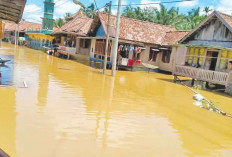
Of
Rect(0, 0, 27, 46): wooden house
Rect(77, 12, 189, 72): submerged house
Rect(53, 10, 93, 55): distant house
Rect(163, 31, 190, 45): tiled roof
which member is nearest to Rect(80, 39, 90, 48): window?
Rect(53, 10, 93, 55): distant house

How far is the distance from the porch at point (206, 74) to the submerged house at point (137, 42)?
219 inches

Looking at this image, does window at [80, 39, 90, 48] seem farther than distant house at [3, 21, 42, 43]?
No

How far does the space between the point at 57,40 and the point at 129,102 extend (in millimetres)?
28636

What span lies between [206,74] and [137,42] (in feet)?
29.7

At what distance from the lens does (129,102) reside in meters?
9.95

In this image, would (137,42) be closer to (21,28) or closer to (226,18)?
(226,18)

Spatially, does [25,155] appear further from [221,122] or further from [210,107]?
[210,107]

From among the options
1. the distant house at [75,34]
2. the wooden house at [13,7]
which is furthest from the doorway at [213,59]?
the wooden house at [13,7]

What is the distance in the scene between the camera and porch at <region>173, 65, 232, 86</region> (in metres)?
14.5

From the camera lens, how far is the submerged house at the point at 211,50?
1521 centimetres

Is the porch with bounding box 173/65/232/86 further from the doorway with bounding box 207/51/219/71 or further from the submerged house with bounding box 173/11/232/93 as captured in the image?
the doorway with bounding box 207/51/219/71

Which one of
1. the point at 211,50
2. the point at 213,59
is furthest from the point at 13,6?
the point at 213,59

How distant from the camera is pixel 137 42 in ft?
76.0

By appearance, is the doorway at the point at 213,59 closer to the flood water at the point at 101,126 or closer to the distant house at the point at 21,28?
the flood water at the point at 101,126
